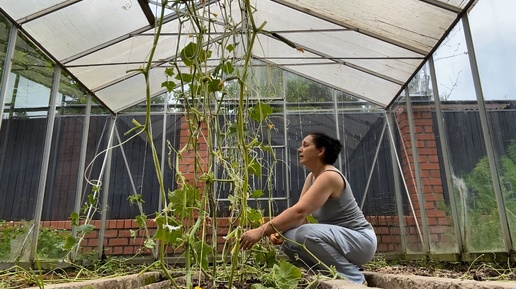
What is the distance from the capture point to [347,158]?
392 centimetres

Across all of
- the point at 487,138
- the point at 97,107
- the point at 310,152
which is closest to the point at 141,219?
the point at 310,152

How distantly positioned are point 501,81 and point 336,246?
1.37 metres

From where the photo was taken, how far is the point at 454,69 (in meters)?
2.66

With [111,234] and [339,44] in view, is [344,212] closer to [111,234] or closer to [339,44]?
[339,44]

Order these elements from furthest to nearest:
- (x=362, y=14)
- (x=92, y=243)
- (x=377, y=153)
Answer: (x=377, y=153) < (x=92, y=243) < (x=362, y=14)

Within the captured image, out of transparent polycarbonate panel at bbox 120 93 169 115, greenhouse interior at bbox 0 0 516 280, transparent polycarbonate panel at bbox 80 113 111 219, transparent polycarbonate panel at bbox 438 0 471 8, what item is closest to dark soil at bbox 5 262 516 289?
greenhouse interior at bbox 0 0 516 280

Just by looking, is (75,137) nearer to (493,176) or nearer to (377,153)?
(377,153)

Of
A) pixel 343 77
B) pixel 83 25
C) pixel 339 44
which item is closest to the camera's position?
pixel 83 25

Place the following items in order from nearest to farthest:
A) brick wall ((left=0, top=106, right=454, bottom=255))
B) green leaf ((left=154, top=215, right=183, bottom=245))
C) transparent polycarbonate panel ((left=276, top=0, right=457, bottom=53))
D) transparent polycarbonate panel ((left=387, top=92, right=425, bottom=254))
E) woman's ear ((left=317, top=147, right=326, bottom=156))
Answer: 1. green leaf ((left=154, top=215, right=183, bottom=245))
2. woman's ear ((left=317, top=147, right=326, bottom=156))
3. transparent polycarbonate panel ((left=276, top=0, right=457, bottom=53))
4. brick wall ((left=0, top=106, right=454, bottom=255))
5. transparent polycarbonate panel ((left=387, top=92, right=425, bottom=254))

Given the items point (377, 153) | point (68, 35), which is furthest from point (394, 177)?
point (68, 35)

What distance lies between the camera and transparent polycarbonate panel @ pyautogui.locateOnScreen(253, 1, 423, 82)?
3.18 m

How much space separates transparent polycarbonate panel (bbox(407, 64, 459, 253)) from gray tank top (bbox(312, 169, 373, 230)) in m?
1.25

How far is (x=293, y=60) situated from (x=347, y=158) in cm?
121

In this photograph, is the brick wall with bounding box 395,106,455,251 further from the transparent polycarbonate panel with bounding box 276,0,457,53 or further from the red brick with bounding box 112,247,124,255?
the red brick with bounding box 112,247,124,255
